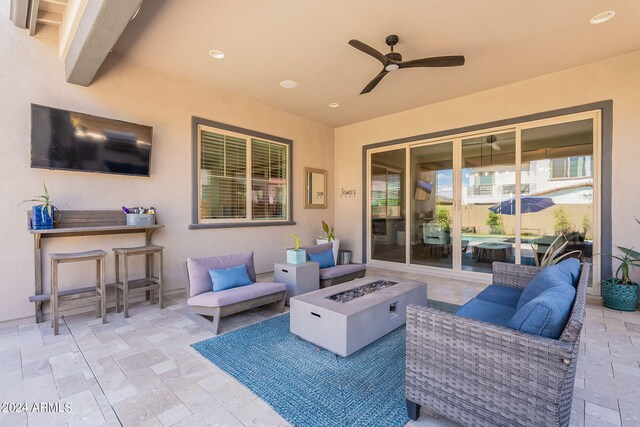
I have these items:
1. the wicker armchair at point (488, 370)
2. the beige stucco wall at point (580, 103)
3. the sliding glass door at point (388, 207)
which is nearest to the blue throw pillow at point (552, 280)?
the wicker armchair at point (488, 370)

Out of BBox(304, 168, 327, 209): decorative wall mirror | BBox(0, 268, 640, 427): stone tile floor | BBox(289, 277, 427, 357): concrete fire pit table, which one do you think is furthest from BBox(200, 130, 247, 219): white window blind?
BBox(289, 277, 427, 357): concrete fire pit table

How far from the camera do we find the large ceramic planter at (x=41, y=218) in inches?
122

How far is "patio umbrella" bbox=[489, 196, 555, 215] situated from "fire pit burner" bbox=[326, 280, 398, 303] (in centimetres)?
272

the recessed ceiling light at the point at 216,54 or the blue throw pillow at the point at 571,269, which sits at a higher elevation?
the recessed ceiling light at the point at 216,54

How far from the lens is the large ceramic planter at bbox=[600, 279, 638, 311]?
143 inches

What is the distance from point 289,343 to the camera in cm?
276

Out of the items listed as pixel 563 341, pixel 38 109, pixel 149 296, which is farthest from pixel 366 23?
pixel 149 296

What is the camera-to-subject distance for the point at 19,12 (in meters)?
3.00

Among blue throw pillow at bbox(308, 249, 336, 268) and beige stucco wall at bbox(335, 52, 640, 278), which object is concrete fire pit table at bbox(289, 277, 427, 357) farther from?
beige stucco wall at bbox(335, 52, 640, 278)

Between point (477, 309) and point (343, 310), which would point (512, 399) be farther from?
point (343, 310)

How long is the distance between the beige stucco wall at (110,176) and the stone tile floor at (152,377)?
36.3 inches

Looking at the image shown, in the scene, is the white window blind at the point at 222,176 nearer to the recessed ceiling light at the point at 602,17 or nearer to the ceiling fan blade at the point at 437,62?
the ceiling fan blade at the point at 437,62

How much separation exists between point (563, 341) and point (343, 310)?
1521 millimetres

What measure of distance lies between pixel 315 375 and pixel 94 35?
11.6 feet
